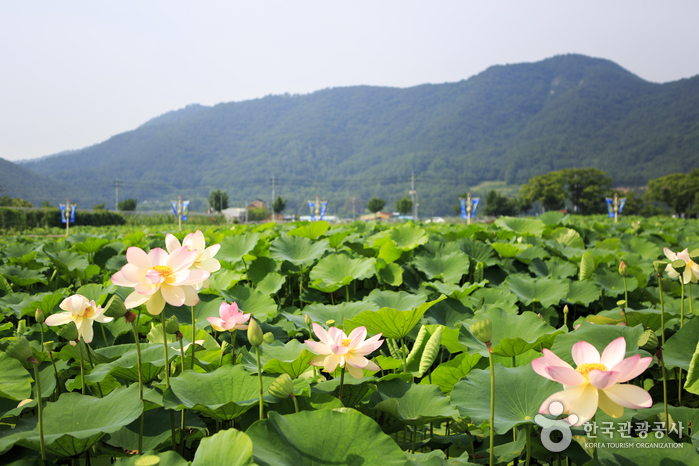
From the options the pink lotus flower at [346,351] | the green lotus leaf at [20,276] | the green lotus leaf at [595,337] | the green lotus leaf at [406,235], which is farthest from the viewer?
the green lotus leaf at [406,235]

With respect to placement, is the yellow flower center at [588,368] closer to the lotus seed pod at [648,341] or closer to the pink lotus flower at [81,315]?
the lotus seed pod at [648,341]

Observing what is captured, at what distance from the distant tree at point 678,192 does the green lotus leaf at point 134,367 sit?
188ft

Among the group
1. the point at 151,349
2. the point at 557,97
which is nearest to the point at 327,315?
the point at 151,349

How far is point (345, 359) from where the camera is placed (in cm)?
81

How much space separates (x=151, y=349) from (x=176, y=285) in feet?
1.62

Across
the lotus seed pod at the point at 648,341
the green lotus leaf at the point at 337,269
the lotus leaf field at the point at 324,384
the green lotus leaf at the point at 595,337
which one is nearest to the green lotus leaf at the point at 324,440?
the lotus leaf field at the point at 324,384

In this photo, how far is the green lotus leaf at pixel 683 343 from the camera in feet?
3.80

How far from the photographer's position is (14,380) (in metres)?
0.98

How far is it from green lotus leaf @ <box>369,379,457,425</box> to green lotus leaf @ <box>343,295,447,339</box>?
8.1 inches

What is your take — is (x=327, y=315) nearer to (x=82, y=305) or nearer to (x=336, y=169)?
(x=82, y=305)

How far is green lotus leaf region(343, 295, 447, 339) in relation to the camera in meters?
1.20

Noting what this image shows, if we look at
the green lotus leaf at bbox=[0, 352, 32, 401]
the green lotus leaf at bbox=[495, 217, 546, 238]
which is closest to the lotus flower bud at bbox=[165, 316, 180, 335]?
the green lotus leaf at bbox=[0, 352, 32, 401]

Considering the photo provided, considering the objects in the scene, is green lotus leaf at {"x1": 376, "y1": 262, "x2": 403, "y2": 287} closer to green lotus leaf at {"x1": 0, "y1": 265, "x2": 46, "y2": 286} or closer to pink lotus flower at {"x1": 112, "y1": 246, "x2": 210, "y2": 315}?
pink lotus flower at {"x1": 112, "y1": 246, "x2": 210, "y2": 315}

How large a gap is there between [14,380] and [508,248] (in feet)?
8.08
